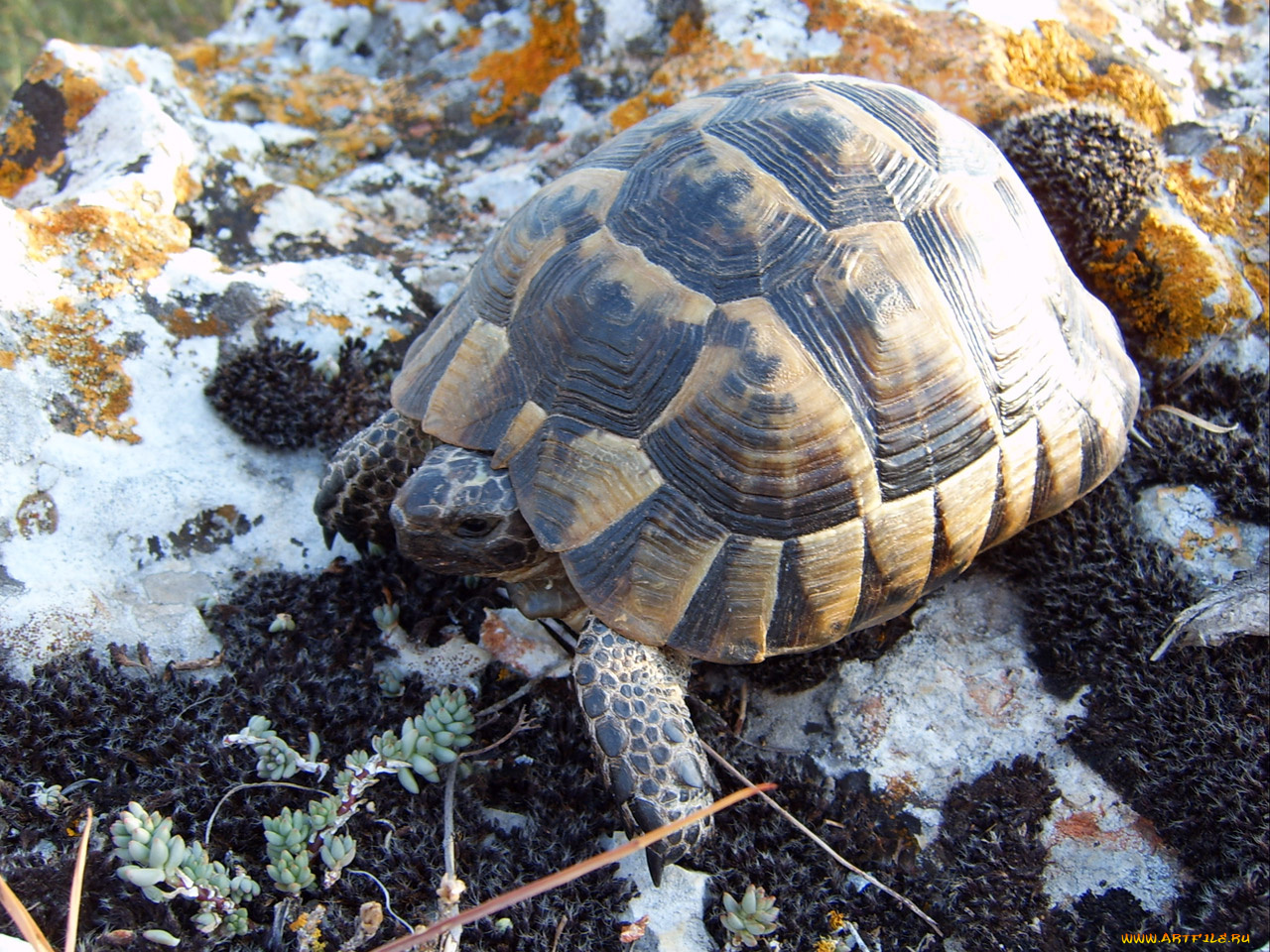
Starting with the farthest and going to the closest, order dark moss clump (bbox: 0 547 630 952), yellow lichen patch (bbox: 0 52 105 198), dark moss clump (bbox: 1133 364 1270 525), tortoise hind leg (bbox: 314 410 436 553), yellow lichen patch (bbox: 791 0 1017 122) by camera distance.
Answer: yellow lichen patch (bbox: 791 0 1017 122)
yellow lichen patch (bbox: 0 52 105 198)
dark moss clump (bbox: 1133 364 1270 525)
tortoise hind leg (bbox: 314 410 436 553)
dark moss clump (bbox: 0 547 630 952)

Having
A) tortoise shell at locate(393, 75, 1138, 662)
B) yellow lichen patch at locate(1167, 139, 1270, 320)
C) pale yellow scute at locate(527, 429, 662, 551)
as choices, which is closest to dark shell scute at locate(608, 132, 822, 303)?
tortoise shell at locate(393, 75, 1138, 662)

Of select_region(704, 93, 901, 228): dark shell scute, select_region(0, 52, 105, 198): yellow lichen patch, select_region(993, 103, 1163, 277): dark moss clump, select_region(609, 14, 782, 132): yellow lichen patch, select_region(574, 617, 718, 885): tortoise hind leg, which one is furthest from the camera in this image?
select_region(609, 14, 782, 132): yellow lichen patch

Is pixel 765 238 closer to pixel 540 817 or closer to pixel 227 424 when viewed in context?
pixel 540 817

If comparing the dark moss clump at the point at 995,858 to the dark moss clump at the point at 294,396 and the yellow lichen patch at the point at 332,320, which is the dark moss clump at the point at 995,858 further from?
the yellow lichen patch at the point at 332,320

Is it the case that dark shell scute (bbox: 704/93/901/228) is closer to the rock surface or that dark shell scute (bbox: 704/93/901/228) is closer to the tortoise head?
the tortoise head

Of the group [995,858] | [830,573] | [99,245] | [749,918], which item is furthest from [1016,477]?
[99,245]

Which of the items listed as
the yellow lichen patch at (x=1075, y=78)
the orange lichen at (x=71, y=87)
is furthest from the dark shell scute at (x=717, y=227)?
the orange lichen at (x=71, y=87)

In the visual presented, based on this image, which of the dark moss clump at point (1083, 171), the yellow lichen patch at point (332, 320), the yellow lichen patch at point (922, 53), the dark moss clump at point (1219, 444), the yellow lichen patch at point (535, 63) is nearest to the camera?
the dark moss clump at point (1219, 444)
